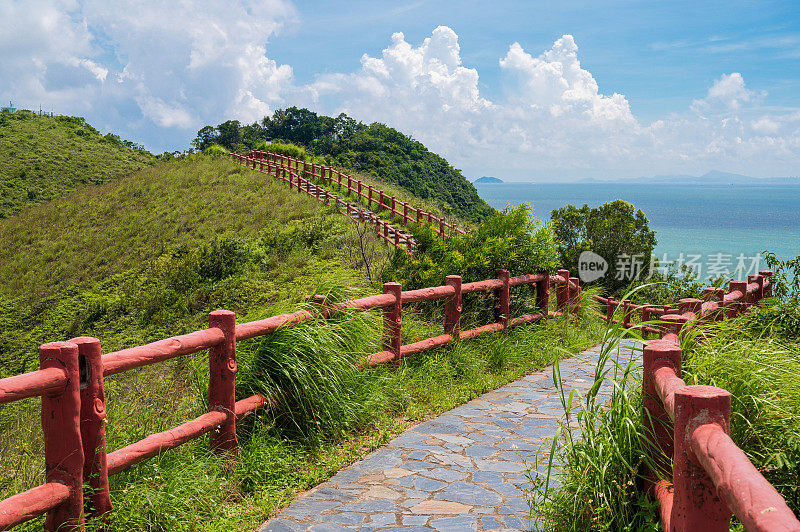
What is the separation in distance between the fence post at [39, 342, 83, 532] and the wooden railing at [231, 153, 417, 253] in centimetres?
1126

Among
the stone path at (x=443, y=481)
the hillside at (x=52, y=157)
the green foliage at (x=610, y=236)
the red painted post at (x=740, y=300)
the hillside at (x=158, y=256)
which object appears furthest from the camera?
the hillside at (x=52, y=157)

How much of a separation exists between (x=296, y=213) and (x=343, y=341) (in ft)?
72.6

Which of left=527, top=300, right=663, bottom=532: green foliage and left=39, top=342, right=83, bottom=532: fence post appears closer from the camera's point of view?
left=527, top=300, right=663, bottom=532: green foliage

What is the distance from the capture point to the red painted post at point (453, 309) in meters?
8.16

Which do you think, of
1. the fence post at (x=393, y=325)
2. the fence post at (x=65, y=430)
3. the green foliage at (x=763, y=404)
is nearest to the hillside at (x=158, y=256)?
the fence post at (x=393, y=325)

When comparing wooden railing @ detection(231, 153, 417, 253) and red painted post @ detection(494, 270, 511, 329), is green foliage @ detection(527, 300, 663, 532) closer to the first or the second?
red painted post @ detection(494, 270, 511, 329)

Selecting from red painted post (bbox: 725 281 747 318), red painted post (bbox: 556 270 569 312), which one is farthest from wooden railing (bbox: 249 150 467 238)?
red painted post (bbox: 725 281 747 318)

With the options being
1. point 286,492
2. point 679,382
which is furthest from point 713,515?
point 286,492

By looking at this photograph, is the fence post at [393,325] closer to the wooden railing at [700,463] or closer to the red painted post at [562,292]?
the wooden railing at [700,463]

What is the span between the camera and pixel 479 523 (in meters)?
4.21

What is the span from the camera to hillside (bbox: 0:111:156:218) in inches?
2072

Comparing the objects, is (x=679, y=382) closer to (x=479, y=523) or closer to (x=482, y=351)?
(x=479, y=523)

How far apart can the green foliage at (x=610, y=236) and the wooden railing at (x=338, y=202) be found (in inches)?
285

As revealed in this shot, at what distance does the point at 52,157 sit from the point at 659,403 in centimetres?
6701
